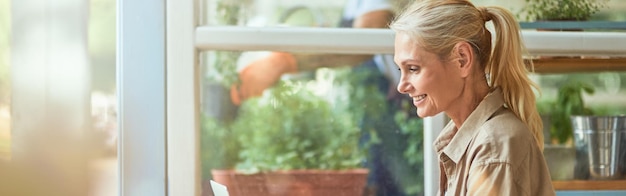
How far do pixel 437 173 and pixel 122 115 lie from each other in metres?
0.71

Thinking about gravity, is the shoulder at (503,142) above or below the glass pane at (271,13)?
below

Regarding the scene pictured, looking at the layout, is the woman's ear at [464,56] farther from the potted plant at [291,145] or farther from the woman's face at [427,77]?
the potted plant at [291,145]

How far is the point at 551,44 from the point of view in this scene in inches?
93.0

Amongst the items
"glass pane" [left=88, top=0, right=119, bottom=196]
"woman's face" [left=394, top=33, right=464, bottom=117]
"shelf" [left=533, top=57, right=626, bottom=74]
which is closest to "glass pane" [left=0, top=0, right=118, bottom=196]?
"glass pane" [left=88, top=0, right=119, bottom=196]

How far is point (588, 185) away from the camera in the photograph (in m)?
2.37

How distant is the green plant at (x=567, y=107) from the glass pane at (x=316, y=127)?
0.32 m

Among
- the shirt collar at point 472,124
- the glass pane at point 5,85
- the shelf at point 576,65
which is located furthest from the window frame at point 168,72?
the shirt collar at point 472,124

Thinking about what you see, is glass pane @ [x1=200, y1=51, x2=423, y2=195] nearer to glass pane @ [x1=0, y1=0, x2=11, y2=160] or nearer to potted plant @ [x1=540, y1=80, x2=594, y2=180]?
potted plant @ [x1=540, y1=80, x2=594, y2=180]

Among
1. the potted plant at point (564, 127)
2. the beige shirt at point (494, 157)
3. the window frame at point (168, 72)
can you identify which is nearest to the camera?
the beige shirt at point (494, 157)

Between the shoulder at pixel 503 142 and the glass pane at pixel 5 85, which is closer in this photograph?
the shoulder at pixel 503 142

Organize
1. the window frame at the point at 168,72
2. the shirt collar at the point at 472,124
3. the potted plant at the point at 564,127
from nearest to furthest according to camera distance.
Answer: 1. the shirt collar at the point at 472,124
2. the window frame at the point at 168,72
3. the potted plant at the point at 564,127

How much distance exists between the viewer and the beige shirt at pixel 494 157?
69.1 inches

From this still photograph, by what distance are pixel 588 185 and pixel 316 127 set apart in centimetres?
62

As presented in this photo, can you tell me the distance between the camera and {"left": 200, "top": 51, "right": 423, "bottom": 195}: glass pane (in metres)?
2.35
